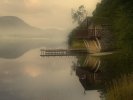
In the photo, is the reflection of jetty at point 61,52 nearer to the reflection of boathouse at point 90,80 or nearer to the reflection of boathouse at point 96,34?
the reflection of boathouse at point 96,34

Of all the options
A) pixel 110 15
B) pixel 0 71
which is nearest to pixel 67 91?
pixel 0 71

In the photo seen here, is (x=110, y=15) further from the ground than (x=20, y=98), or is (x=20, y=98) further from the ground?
(x=110, y=15)

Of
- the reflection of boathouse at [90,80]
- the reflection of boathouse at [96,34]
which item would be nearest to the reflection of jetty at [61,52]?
the reflection of boathouse at [96,34]

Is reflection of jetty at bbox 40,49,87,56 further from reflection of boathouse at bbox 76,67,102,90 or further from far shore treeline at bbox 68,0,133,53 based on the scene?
reflection of boathouse at bbox 76,67,102,90

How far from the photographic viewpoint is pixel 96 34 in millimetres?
57844

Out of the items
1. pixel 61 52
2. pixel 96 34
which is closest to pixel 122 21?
pixel 96 34

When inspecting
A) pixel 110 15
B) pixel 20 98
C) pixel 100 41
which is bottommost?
pixel 20 98

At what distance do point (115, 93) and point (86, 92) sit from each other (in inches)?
363

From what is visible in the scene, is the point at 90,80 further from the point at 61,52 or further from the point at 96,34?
the point at 61,52

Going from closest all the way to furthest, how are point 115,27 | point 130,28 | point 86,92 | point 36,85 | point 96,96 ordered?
1. point 96,96
2. point 86,92
3. point 36,85
4. point 130,28
5. point 115,27

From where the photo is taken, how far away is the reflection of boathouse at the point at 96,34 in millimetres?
58188

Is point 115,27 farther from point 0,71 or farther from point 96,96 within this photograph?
point 96,96

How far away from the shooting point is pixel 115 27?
59.2m

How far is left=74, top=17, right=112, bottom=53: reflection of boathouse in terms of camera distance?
191ft
